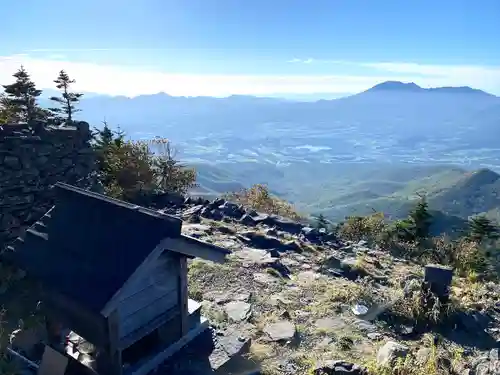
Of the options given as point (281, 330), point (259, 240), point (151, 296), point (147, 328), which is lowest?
point (259, 240)

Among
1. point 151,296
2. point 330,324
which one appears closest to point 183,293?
point 151,296

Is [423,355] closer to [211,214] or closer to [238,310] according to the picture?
[238,310]

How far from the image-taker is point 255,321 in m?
8.55

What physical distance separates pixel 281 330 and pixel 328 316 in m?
1.30

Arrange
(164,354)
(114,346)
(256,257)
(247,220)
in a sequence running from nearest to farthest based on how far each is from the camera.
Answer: (114,346)
(164,354)
(256,257)
(247,220)

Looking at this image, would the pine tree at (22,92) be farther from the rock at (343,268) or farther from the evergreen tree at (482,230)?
the evergreen tree at (482,230)

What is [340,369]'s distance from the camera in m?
6.61

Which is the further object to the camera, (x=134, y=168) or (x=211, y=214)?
(x=134, y=168)

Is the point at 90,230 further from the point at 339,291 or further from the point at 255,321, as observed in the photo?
the point at 339,291

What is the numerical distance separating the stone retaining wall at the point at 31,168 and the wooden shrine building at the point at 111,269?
313cm

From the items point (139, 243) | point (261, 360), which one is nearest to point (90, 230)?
point (139, 243)

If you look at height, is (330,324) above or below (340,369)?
below

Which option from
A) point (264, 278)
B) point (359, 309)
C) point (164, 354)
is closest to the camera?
point (164, 354)

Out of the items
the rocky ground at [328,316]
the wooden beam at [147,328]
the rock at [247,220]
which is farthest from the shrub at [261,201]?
the wooden beam at [147,328]
